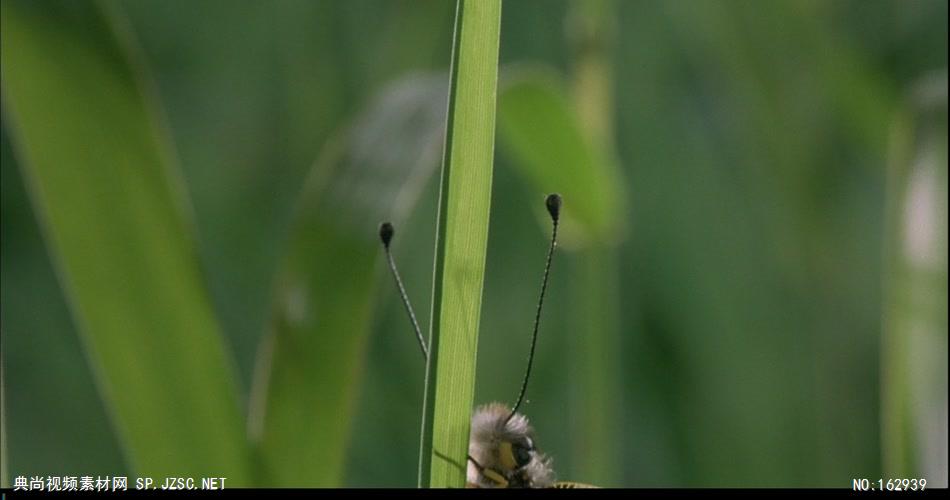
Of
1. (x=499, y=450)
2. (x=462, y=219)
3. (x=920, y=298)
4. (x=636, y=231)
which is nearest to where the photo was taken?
(x=462, y=219)

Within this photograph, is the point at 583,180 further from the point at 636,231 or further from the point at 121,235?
the point at 636,231

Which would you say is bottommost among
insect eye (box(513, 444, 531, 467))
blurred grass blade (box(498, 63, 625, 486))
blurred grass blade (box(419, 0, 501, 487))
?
insect eye (box(513, 444, 531, 467))

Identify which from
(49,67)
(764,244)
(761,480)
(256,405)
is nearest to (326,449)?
(256,405)

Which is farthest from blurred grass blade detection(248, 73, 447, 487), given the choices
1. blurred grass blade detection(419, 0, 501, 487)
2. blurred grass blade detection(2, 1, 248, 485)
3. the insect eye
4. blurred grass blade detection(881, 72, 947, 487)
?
blurred grass blade detection(881, 72, 947, 487)

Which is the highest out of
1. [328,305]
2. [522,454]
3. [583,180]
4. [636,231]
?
[636,231]

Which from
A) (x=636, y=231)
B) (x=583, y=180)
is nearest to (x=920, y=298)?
(x=583, y=180)

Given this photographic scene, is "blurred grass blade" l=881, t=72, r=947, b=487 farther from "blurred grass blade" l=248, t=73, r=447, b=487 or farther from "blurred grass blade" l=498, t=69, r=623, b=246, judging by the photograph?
"blurred grass blade" l=248, t=73, r=447, b=487

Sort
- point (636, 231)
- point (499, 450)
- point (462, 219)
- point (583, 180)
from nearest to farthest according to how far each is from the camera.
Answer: point (462, 219) → point (499, 450) → point (583, 180) → point (636, 231)
